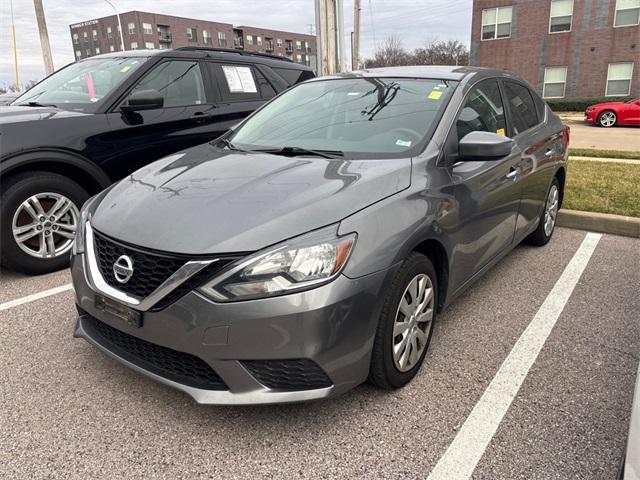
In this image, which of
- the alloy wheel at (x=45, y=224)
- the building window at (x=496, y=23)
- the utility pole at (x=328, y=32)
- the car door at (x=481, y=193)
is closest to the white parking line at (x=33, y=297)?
the alloy wheel at (x=45, y=224)

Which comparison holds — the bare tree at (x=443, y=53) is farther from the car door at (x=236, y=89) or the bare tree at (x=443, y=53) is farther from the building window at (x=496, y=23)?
the car door at (x=236, y=89)

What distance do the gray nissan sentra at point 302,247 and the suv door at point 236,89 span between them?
2148mm

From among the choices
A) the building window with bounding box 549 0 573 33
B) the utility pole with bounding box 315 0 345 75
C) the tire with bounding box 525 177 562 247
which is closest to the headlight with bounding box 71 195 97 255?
the tire with bounding box 525 177 562 247

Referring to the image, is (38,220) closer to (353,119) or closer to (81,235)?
(81,235)

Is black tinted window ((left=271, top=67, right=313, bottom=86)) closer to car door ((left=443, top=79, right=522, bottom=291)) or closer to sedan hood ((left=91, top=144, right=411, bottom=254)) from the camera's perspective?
car door ((left=443, top=79, right=522, bottom=291))

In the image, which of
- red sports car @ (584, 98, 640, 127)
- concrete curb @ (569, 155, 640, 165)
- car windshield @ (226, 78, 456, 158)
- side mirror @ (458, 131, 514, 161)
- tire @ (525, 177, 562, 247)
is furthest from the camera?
red sports car @ (584, 98, 640, 127)

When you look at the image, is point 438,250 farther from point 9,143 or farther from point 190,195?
point 9,143

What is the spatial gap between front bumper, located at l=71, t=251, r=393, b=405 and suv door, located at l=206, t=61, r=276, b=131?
3.64 metres

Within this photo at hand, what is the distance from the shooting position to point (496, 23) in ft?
92.1

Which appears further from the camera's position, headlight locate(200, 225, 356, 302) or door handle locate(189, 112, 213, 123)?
door handle locate(189, 112, 213, 123)

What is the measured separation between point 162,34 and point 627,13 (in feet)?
236

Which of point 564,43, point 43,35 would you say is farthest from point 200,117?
point 564,43

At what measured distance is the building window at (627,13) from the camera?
24.5 meters

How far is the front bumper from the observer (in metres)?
2.03
